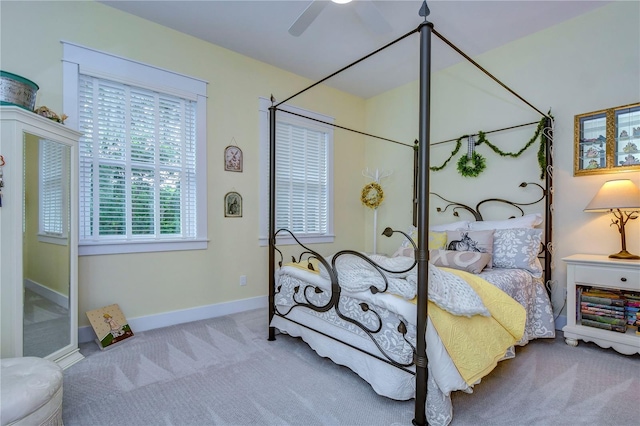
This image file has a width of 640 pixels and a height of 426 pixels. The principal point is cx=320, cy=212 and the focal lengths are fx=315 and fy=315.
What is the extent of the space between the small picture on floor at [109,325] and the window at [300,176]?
155cm

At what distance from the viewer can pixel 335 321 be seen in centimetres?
214

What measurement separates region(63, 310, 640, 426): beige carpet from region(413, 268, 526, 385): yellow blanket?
260 mm

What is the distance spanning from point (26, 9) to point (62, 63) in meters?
0.41

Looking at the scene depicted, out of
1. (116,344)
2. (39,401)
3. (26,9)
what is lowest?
(116,344)

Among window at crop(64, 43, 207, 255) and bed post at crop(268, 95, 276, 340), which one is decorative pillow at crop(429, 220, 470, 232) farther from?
window at crop(64, 43, 207, 255)

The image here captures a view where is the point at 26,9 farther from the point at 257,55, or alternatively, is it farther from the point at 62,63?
the point at 257,55

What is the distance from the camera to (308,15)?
7.09 feet

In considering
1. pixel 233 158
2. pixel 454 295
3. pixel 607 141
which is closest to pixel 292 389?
pixel 454 295

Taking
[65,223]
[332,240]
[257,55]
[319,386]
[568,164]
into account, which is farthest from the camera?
[332,240]

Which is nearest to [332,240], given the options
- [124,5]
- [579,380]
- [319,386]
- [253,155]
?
[253,155]

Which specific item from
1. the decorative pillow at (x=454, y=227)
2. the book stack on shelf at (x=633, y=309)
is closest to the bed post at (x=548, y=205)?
the book stack on shelf at (x=633, y=309)

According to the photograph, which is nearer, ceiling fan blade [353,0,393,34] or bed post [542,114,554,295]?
ceiling fan blade [353,0,393,34]

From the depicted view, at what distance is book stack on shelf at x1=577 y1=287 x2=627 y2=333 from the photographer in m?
2.39

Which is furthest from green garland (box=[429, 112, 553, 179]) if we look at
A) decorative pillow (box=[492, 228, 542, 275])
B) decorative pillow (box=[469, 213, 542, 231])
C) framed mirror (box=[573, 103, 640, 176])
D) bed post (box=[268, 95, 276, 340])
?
bed post (box=[268, 95, 276, 340])
